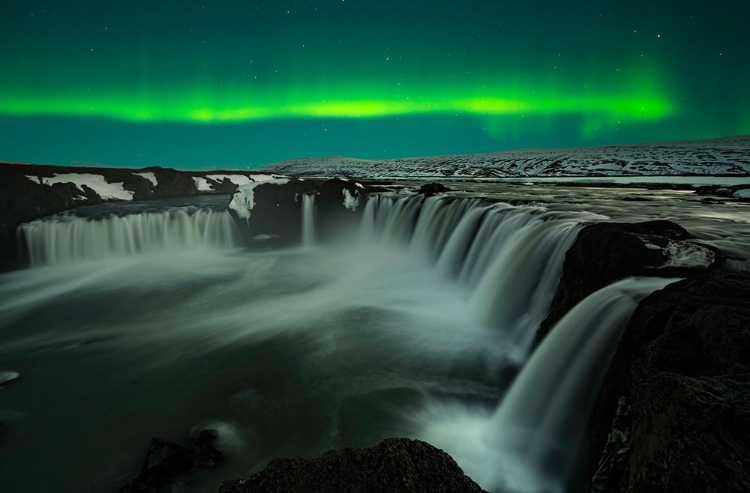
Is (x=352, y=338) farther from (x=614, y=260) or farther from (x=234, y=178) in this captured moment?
(x=234, y=178)

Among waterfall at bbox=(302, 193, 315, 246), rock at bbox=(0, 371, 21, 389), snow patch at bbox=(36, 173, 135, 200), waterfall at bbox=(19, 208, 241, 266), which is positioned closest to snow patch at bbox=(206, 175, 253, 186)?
snow patch at bbox=(36, 173, 135, 200)

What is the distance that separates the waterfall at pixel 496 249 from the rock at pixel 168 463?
6215 mm

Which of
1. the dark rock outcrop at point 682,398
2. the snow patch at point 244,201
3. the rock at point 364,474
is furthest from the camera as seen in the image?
the snow patch at point 244,201

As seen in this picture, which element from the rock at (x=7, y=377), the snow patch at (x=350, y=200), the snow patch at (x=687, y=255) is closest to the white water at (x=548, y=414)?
the snow patch at (x=687, y=255)

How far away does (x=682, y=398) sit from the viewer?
2.04 meters

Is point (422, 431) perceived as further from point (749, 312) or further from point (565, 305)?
point (749, 312)

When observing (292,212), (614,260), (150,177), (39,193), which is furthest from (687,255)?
(150,177)

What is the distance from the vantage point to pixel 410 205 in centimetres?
1986

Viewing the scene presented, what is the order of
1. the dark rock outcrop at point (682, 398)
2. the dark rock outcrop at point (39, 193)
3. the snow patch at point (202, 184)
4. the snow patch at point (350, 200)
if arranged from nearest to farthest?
the dark rock outcrop at point (682, 398)
the dark rock outcrop at point (39, 193)
the snow patch at point (350, 200)
the snow patch at point (202, 184)

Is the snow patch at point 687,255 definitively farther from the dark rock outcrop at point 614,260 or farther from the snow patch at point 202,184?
the snow patch at point 202,184

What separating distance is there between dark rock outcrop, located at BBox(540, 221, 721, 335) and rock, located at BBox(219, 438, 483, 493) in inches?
196

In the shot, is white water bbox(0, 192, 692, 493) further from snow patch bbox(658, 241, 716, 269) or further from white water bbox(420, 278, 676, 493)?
snow patch bbox(658, 241, 716, 269)

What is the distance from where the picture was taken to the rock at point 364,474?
7.43 feet

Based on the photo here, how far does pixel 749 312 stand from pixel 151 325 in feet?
42.1
